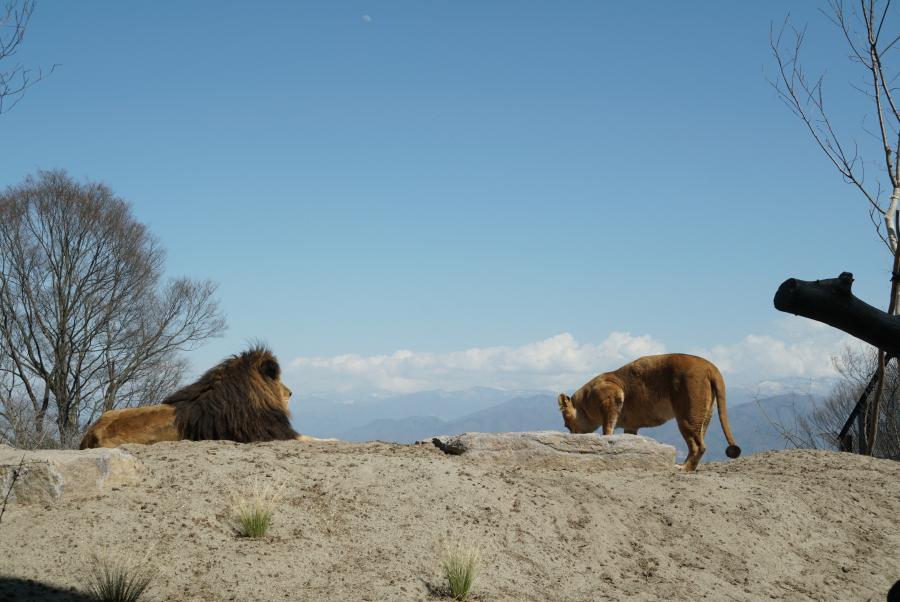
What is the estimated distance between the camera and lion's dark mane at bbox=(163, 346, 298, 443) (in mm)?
9398

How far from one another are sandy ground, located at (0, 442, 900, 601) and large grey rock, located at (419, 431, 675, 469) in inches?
10.1

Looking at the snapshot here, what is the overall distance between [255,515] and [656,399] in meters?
7.00

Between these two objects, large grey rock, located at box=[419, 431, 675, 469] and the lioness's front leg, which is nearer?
large grey rock, located at box=[419, 431, 675, 469]

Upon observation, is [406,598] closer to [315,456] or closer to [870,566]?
[315,456]

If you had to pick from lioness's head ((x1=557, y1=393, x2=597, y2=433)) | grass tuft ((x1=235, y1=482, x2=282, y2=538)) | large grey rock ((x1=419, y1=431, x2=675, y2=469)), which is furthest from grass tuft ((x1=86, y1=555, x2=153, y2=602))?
lioness's head ((x1=557, y1=393, x2=597, y2=433))

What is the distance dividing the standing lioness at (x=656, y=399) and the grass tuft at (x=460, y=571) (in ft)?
16.5

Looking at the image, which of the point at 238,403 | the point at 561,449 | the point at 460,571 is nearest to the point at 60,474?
the point at 238,403

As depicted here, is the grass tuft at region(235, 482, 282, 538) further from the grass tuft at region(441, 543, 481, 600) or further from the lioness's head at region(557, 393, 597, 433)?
the lioness's head at region(557, 393, 597, 433)

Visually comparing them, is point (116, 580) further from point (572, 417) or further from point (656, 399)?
point (572, 417)

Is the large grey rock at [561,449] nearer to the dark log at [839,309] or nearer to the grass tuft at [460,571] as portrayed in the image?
the grass tuft at [460,571]

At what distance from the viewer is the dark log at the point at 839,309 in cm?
264

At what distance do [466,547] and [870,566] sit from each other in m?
4.12

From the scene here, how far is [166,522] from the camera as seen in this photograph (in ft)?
20.9

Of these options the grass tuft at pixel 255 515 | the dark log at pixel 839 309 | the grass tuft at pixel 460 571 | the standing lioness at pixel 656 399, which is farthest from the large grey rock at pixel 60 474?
the standing lioness at pixel 656 399
